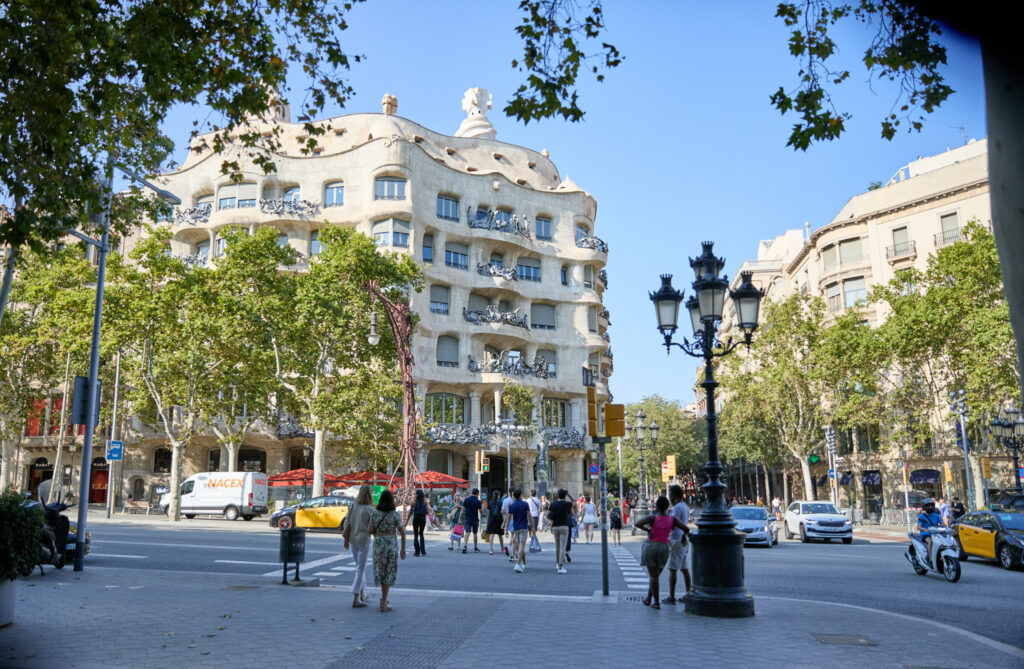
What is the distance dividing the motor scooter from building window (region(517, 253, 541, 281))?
125 ft

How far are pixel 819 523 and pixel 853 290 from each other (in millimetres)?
29153

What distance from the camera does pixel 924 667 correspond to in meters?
6.85

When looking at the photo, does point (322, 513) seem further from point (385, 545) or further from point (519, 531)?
point (385, 545)

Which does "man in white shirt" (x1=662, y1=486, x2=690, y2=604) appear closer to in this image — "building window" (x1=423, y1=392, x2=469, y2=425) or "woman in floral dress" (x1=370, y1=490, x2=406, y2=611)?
"woman in floral dress" (x1=370, y1=490, x2=406, y2=611)

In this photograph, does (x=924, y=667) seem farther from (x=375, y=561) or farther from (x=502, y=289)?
(x=502, y=289)

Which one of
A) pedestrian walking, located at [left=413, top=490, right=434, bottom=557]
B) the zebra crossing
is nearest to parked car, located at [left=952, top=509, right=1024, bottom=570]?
the zebra crossing

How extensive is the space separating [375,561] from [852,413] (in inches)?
1576

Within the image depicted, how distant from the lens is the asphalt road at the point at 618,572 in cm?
1171

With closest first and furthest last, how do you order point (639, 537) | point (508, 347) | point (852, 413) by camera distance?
1. point (639, 537)
2. point (852, 413)
3. point (508, 347)

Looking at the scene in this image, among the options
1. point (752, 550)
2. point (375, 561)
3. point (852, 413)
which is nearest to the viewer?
point (375, 561)

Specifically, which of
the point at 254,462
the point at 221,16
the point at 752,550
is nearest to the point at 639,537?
the point at 752,550

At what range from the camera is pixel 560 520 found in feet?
50.2

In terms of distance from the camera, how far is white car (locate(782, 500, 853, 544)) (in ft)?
87.8

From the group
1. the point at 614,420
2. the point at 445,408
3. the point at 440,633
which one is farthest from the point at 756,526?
the point at 445,408
